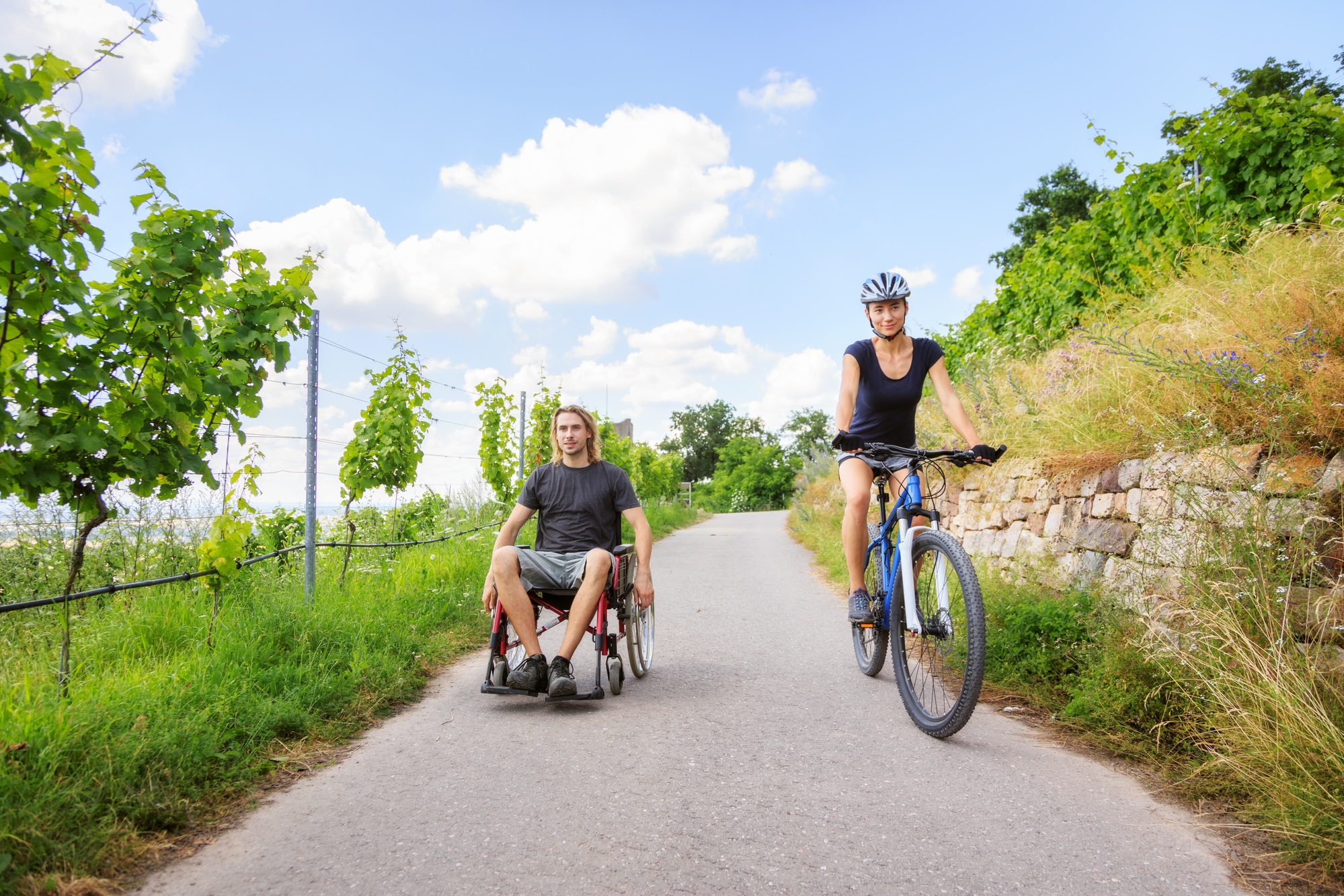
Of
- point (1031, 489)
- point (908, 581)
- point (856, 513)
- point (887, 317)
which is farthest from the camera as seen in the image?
point (1031, 489)

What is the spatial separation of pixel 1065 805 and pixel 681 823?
4.54 ft

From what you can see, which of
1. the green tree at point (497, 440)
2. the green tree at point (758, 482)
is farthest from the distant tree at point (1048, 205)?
the green tree at point (497, 440)

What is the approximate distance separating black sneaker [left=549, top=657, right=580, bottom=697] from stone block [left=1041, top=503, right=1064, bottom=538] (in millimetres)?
3454

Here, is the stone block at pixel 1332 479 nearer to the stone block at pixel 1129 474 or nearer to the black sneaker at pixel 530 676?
the stone block at pixel 1129 474

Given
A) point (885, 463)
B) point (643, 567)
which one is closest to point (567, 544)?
point (643, 567)

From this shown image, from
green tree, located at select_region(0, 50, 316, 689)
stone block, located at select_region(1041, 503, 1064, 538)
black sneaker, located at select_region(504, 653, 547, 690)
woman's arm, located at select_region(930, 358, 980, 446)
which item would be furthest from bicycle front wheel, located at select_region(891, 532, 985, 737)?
green tree, located at select_region(0, 50, 316, 689)

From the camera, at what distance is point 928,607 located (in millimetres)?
3828

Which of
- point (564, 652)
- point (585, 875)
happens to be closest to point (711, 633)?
point (564, 652)

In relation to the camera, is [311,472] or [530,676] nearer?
[530,676]

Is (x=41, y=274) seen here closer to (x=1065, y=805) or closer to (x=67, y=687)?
(x=67, y=687)

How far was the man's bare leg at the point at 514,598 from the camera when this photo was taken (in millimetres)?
4078

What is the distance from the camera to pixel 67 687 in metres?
3.16

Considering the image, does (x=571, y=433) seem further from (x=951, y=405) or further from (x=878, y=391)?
(x=951, y=405)

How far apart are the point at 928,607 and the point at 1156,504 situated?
4.91 feet
